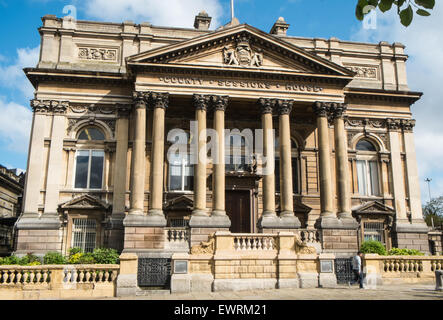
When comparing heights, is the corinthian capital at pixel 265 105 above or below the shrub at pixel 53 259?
above

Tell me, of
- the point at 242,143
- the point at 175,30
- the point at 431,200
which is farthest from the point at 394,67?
the point at 431,200

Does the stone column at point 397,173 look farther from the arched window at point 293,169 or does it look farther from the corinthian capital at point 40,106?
the corinthian capital at point 40,106

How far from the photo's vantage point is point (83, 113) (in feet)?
93.0

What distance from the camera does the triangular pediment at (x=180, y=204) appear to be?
2731 cm

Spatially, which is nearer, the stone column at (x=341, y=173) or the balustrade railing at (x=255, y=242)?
the balustrade railing at (x=255, y=242)

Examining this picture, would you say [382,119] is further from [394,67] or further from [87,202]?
[87,202]

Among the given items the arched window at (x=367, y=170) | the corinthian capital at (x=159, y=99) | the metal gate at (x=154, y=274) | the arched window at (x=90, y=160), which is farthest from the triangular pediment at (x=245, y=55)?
the metal gate at (x=154, y=274)

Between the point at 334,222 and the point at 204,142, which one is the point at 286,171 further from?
the point at 204,142

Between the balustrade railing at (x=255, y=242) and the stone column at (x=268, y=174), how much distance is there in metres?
A: 5.19

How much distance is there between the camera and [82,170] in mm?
27984

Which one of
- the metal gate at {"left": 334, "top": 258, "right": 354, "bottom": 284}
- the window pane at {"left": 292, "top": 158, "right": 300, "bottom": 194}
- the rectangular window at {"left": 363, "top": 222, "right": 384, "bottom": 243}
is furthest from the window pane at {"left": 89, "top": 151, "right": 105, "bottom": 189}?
the rectangular window at {"left": 363, "top": 222, "right": 384, "bottom": 243}

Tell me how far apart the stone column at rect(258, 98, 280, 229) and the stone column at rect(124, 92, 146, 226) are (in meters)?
7.15

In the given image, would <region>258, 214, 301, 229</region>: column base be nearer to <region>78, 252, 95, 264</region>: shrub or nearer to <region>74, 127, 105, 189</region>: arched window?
<region>78, 252, 95, 264</region>: shrub

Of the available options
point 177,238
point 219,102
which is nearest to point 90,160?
point 177,238
